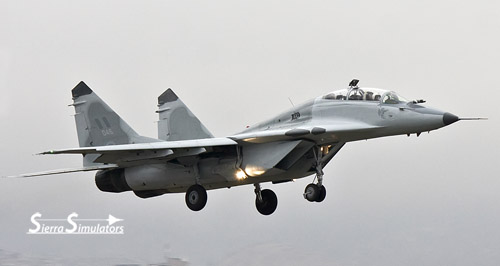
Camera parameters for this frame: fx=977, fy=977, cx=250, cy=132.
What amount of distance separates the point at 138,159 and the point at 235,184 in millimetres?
3158

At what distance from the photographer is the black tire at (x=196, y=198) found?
99.3 ft

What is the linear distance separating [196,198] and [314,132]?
456 centimetres

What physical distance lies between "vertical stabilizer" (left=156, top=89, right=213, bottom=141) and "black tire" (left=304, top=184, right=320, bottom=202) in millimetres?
7264

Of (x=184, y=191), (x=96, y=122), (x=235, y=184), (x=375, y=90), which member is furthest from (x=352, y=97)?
(x=96, y=122)

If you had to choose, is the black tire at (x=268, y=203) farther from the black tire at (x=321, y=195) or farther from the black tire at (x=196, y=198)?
the black tire at (x=321, y=195)

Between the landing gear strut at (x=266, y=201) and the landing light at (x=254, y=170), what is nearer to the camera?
the landing light at (x=254, y=170)

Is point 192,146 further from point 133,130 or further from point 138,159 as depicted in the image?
point 133,130

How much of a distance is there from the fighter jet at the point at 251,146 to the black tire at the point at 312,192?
0.03 metres

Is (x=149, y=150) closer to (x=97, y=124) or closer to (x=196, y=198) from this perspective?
(x=196, y=198)

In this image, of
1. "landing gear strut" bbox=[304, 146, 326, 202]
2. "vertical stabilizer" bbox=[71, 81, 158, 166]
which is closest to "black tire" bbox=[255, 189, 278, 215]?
"landing gear strut" bbox=[304, 146, 326, 202]

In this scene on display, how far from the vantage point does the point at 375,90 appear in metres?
28.5

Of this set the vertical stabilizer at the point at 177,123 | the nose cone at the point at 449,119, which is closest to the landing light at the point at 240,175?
the vertical stabilizer at the point at 177,123

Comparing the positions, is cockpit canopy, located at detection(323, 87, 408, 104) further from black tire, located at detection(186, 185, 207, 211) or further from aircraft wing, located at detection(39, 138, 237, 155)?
black tire, located at detection(186, 185, 207, 211)

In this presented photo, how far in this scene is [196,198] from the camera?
3031cm
